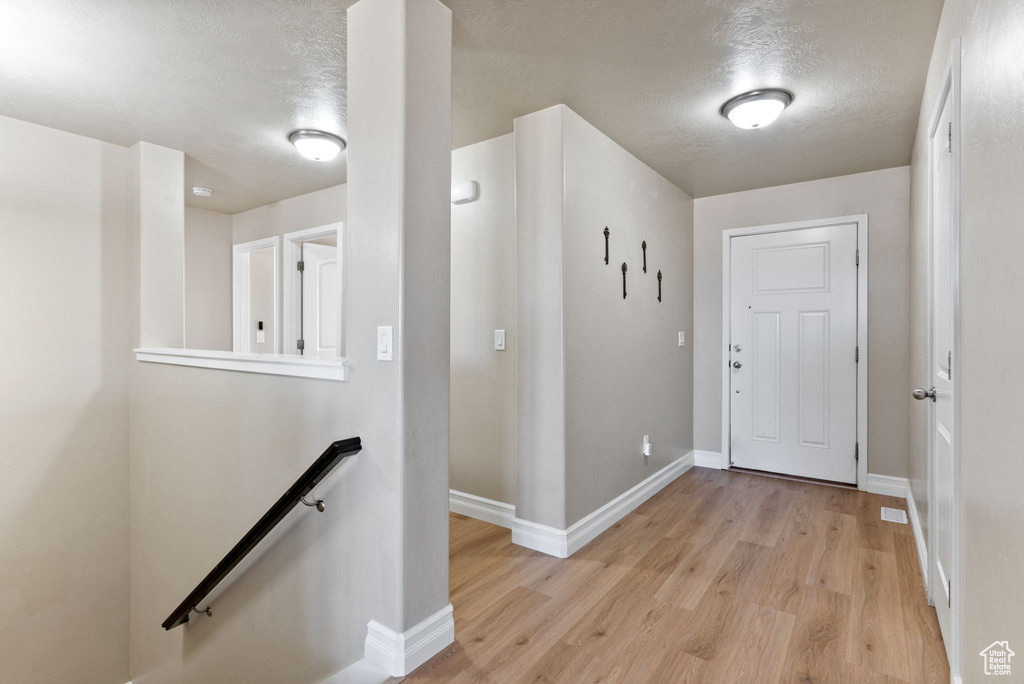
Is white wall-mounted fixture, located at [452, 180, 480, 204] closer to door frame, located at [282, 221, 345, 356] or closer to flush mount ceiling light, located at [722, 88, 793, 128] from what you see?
flush mount ceiling light, located at [722, 88, 793, 128]

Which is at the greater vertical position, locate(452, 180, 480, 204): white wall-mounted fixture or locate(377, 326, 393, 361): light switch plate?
locate(452, 180, 480, 204): white wall-mounted fixture

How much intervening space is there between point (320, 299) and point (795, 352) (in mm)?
4219

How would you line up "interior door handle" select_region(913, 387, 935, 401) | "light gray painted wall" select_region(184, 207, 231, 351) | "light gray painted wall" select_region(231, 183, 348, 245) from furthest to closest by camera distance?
"light gray painted wall" select_region(184, 207, 231, 351) → "light gray painted wall" select_region(231, 183, 348, 245) → "interior door handle" select_region(913, 387, 935, 401)

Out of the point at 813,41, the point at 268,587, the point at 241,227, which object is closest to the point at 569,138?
the point at 813,41

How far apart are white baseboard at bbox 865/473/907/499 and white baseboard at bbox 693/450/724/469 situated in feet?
3.51

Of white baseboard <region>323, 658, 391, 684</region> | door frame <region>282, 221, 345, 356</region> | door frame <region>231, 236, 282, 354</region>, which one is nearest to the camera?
white baseboard <region>323, 658, 391, 684</region>

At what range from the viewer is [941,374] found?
6.61ft

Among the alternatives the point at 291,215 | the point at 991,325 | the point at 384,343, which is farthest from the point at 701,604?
the point at 291,215

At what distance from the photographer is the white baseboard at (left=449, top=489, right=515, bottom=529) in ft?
10.5

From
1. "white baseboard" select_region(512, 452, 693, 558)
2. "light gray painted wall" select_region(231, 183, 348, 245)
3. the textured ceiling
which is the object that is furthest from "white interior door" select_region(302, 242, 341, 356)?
"white baseboard" select_region(512, 452, 693, 558)

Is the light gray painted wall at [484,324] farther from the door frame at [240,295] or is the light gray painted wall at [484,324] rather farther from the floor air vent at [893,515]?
the door frame at [240,295]

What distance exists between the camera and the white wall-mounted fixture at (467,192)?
130 inches

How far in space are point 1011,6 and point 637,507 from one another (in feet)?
10.1

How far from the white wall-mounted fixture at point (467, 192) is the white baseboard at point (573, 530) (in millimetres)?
2036
